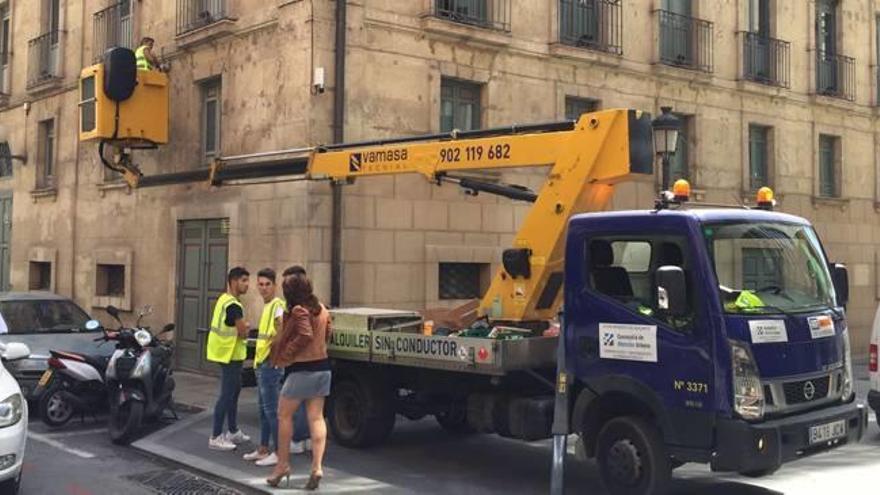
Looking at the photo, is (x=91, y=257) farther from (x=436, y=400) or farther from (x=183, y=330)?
(x=436, y=400)

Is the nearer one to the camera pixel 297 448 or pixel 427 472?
pixel 427 472

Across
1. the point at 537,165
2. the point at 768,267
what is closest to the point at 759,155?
the point at 537,165

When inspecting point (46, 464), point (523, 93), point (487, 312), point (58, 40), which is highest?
point (58, 40)

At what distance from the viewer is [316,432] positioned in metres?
6.99

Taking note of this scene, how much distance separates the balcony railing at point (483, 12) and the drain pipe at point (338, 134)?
203cm

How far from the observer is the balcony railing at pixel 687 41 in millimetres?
16234

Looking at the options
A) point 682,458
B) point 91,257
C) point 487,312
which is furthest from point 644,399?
point 91,257

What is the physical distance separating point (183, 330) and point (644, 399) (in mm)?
9995

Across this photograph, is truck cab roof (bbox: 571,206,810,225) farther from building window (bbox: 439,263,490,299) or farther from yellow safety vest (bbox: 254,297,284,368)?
building window (bbox: 439,263,490,299)

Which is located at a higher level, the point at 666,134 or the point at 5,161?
the point at 5,161

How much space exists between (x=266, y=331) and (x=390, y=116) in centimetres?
523

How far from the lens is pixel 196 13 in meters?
14.5

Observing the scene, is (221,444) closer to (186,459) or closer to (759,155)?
(186,459)

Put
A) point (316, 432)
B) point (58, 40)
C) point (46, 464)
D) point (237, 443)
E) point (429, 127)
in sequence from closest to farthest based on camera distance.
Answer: point (316, 432), point (46, 464), point (237, 443), point (429, 127), point (58, 40)
